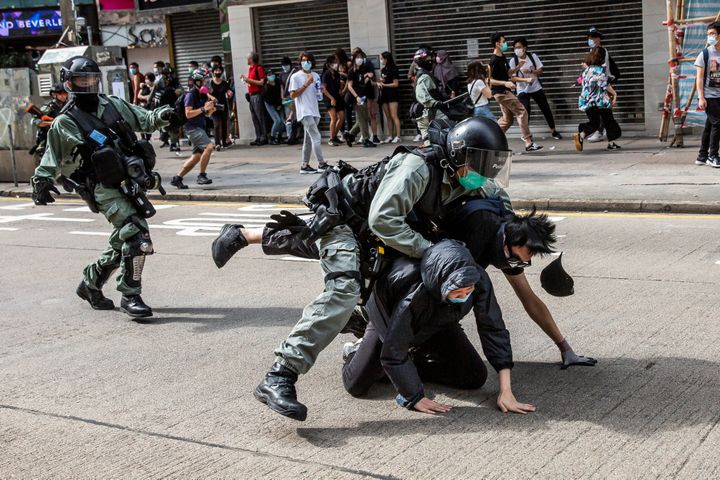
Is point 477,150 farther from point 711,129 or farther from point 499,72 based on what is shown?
point 499,72

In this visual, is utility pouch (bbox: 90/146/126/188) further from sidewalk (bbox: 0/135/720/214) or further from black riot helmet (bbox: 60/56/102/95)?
sidewalk (bbox: 0/135/720/214)

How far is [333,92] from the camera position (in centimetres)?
1811

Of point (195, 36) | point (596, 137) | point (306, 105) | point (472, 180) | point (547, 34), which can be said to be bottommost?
point (596, 137)

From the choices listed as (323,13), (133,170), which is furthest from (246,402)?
(323,13)

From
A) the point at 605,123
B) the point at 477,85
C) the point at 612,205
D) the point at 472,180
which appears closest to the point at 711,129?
the point at 612,205

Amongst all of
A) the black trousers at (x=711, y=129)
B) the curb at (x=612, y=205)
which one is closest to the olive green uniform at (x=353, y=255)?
the curb at (x=612, y=205)

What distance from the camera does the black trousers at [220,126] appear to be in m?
19.5

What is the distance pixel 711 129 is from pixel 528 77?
173 inches

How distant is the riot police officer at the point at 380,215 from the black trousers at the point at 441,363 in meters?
0.30

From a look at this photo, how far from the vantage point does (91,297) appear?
7.63m

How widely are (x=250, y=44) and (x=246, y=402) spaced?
15.9 m

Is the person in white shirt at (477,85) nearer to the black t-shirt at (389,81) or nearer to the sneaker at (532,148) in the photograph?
the sneaker at (532,148)

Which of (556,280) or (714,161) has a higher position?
(556,280)

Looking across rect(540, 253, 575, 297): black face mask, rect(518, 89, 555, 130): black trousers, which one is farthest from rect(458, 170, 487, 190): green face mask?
rect(518, 89, 555, 130): black trousers
